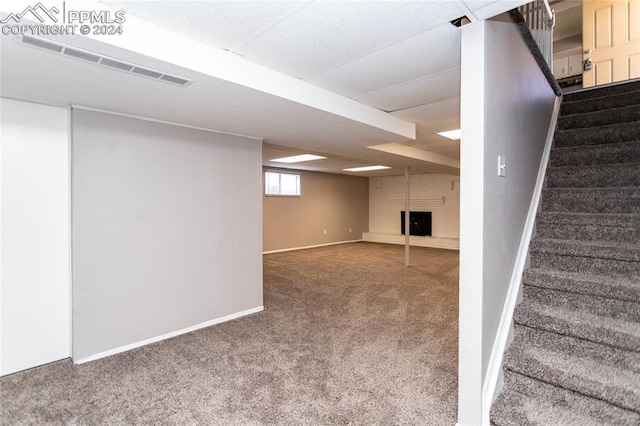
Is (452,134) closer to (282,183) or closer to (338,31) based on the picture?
(338,31)

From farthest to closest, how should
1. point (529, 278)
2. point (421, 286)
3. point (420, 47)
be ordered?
point (421, 286) < point (529, 278) < point (420, 47)

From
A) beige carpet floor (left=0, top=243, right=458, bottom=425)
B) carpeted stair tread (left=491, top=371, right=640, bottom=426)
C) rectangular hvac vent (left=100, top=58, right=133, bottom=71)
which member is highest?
rectangular hvac vent (left=100, top=58, right=133, bottom=71)

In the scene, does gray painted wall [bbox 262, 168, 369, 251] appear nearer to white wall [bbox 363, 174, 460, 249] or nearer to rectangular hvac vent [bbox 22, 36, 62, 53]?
white wall [bbox 363, 174, 460, 249]

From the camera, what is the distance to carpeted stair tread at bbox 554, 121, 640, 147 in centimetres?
277

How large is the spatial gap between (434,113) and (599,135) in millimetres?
1459

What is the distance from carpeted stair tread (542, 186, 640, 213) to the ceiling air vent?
293 centimetres

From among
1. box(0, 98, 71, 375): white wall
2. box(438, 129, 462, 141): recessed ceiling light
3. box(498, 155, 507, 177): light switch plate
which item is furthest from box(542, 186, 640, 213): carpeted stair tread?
box(0, 98, 71, 375): white wall

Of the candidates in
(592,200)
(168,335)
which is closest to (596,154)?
(592,200)

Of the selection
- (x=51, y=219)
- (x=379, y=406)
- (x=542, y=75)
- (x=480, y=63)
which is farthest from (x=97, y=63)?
(x=542, y=75)

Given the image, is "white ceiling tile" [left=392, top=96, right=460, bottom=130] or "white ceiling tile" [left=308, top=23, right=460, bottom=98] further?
"white ceiling tile" [left=392, top=96, right=460, bottom=130]

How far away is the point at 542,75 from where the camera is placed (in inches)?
115

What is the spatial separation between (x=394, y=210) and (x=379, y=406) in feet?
28.5

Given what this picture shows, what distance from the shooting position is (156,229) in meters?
3.07

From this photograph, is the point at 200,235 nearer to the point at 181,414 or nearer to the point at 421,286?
the point at 181,414
